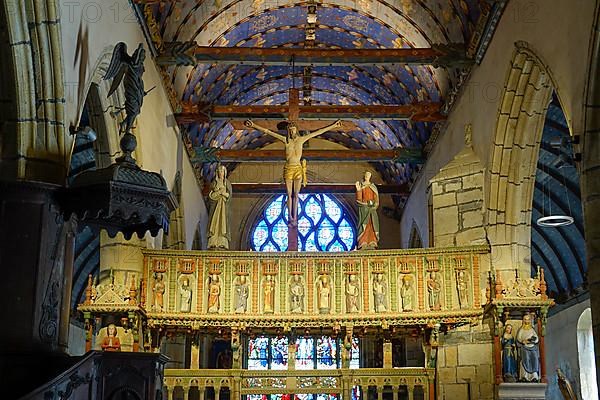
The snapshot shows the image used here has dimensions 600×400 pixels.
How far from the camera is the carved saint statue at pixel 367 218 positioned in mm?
14508

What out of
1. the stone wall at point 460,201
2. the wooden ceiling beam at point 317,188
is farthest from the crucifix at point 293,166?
the wooden ceiling beam at point 317,188

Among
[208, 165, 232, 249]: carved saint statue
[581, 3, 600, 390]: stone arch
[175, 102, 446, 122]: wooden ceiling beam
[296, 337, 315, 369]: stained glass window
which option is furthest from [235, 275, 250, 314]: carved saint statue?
[296, 337, 315, 369]: stained glass window

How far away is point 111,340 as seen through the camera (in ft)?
39.1

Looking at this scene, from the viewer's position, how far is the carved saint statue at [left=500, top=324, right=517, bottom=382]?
474 inches

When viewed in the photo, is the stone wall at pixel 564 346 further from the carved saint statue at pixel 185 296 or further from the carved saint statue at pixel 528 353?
the carved saint statue at pixel 185 296

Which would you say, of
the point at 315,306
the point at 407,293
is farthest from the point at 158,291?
the point at 407,293

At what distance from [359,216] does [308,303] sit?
8.42 feet

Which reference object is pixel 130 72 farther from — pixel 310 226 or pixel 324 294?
pixel 310 226

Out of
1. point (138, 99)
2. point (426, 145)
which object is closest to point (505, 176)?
point (426, 145)

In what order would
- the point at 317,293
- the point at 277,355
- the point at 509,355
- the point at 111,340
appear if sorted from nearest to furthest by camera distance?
the point at 111,340 < the point at 509,355 < the point at 317,293 < the point at 277,355

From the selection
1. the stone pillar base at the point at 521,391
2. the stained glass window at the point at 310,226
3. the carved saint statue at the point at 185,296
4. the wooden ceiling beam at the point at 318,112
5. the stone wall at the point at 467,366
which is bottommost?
the stone pillar base at the point at 521,391

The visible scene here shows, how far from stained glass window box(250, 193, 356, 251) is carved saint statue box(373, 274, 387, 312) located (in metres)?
12.3

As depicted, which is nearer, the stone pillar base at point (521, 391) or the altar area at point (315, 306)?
the stone pillar base at point (521, 391)

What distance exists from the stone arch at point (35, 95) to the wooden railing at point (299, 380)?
15.2 ft
